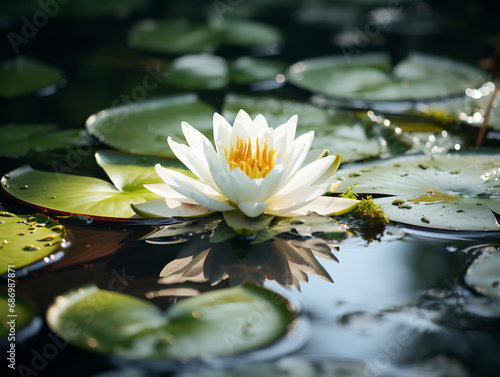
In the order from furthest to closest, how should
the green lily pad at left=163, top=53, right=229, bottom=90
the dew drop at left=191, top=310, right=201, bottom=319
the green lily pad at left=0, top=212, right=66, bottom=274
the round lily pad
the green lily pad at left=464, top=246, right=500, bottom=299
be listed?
the green lily pad at left=163, top=53, right=229, bottom=90, the round lily pad, the green lily pad at left=0, top=212, right=66, bottom=274, the green lily pad at left=464, top=246, right=500, bottom=299, the dew drop at left=191, top=310, right=201, bottom=319

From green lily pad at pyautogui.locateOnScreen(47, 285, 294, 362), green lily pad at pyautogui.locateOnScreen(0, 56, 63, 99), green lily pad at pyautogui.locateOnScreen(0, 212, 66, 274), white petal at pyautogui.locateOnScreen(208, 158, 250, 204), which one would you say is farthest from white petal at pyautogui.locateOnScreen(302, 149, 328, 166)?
green lily pad at pyautogui.locateOnScreen(0, 56, 63, 99)

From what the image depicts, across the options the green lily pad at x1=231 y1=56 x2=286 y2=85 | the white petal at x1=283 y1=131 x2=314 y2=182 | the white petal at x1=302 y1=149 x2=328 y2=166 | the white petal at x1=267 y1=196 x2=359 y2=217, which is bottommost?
the white petal at x1=267 y1=196 x2=359 y2=217

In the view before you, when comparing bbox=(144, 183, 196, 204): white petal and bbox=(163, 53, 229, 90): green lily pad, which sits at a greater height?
bbox=(163, 53, 229, 90): green lily pad

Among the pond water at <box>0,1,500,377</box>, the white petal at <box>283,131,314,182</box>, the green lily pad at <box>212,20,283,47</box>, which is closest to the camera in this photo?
the pond water at <box>0,1,500,377</box>

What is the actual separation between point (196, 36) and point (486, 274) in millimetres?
2999

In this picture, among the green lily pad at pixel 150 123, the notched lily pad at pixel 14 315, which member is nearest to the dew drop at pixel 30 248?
the notched lily pad at pixel 14 315

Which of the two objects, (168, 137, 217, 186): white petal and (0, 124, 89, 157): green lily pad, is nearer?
(168, 137, 217, 186): white petal

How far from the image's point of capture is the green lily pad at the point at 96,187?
1.77m

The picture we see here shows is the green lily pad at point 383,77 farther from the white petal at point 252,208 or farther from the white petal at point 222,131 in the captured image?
the white petal at point 252,208

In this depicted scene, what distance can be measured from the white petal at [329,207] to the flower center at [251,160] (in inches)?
6.2

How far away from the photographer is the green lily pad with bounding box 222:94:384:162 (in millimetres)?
2203

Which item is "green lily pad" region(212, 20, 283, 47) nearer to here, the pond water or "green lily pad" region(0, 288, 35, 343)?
the pond water

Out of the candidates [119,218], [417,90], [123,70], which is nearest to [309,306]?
[119,218]

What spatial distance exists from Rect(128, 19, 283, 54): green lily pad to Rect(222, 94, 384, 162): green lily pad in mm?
1140
